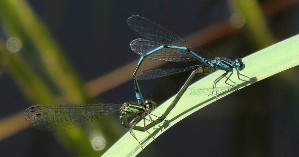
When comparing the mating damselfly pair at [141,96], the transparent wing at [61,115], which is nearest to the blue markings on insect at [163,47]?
the mating damselfly pair at [141,96]

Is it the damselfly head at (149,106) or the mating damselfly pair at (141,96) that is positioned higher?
the mating damselfly pair at (141,96)

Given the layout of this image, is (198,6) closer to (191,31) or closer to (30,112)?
(191,31)

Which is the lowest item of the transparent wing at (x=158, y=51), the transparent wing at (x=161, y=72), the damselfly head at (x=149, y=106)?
the damselfly head at (x=149, y=106)

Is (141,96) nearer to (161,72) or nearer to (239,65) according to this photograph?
(161,72)

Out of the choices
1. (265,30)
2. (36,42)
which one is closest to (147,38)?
(36,42)

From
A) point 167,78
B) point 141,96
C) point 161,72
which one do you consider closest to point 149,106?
point 141,96

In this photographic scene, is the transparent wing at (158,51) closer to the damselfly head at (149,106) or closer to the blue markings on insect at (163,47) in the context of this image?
the blue markings on insect at (163,47)

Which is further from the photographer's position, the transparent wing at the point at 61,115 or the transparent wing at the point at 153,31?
the transparent wing at the point at 153,31
